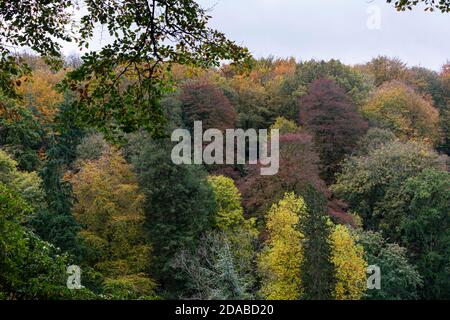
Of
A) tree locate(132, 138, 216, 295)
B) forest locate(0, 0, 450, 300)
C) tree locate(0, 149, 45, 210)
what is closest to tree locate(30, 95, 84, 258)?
forest locate(0, 0, 450, 300)

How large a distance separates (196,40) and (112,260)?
2032cm

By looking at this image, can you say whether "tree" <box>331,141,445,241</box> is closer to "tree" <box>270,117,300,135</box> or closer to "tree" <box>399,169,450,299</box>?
"tree" <box>399,169,450,299</box>

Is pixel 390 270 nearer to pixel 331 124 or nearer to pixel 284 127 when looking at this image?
pixel 331 124

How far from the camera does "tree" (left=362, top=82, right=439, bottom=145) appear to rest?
40.4m

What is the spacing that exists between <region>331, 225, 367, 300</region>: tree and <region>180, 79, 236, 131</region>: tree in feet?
49.4

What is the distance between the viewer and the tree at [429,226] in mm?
28875

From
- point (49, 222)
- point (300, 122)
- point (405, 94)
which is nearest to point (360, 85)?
point (405, 94)

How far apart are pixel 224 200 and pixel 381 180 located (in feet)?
32.3

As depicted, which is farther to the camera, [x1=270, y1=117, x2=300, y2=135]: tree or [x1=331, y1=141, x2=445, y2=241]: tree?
[x1=270, y1=117, x2=300, y2=135]: tree

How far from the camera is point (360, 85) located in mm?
43750

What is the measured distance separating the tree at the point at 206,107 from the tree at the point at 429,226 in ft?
40.8

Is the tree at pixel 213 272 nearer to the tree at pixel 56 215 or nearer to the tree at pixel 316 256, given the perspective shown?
the tree at pixel 316 256
